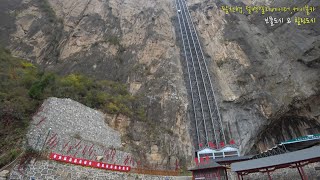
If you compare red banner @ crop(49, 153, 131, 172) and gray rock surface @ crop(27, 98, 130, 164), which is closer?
red banner @ crop(49, 153, 131, 172)

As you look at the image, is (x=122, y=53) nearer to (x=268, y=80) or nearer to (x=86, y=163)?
(x=86, y=163)

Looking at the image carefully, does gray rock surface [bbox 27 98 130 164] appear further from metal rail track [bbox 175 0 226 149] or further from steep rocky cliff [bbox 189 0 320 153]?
steep rocky cliff [bbox 189 0 320 153]

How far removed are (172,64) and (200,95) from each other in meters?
4.71

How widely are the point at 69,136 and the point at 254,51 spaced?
21495mm

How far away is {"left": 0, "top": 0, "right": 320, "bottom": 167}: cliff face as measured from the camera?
20766mm

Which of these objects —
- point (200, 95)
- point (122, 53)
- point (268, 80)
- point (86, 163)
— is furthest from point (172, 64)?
point (86, 163)

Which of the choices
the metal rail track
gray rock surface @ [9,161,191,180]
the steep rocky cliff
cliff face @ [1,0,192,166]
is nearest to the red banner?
gray rock surface @ [9,161,191,180]

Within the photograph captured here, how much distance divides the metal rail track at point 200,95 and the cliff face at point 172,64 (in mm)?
931

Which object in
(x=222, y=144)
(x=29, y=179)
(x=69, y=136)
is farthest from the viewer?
(x=222, y=144)

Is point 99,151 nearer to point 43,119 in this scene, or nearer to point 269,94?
point 43,119

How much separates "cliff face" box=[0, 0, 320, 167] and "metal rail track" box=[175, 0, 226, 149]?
3.06 ft

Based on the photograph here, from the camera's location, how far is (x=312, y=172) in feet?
42.6

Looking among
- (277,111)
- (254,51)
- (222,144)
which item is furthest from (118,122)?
(254,51)

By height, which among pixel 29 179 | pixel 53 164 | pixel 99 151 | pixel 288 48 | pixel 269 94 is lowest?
pixel 29 179
